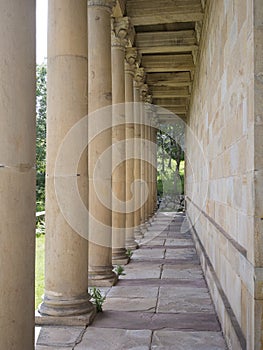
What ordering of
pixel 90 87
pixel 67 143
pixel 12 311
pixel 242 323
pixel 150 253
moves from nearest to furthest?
pixel 12 311, pixel 242 323, pixel 67 143, pixel 90 87, pixel 150 253

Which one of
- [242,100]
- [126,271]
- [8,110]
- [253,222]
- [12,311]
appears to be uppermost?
[242,100]

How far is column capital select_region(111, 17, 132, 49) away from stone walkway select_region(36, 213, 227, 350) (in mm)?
8993

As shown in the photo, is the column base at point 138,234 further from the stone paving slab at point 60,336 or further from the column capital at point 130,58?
the stone paving slab at point 60,336

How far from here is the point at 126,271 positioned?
15.6 meters

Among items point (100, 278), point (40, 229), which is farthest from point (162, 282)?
point (40, 229)

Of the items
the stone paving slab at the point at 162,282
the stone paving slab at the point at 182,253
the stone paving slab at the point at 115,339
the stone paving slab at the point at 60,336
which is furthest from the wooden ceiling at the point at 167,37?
the stone paving slab at the point at 60,336

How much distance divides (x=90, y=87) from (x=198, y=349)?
8.24 meters

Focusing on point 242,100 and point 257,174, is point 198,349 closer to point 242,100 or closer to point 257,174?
point 257,174

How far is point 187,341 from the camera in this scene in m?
8.45

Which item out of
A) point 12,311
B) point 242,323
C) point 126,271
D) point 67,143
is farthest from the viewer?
point 126,271

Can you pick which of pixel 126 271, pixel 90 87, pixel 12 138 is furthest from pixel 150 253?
pixel 12 138

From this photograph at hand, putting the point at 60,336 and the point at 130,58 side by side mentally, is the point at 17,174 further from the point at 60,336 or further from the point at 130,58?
the point at 130,58

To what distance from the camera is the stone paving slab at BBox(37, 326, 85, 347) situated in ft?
27.2

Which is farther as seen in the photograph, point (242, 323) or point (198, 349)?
point (198, 349)
